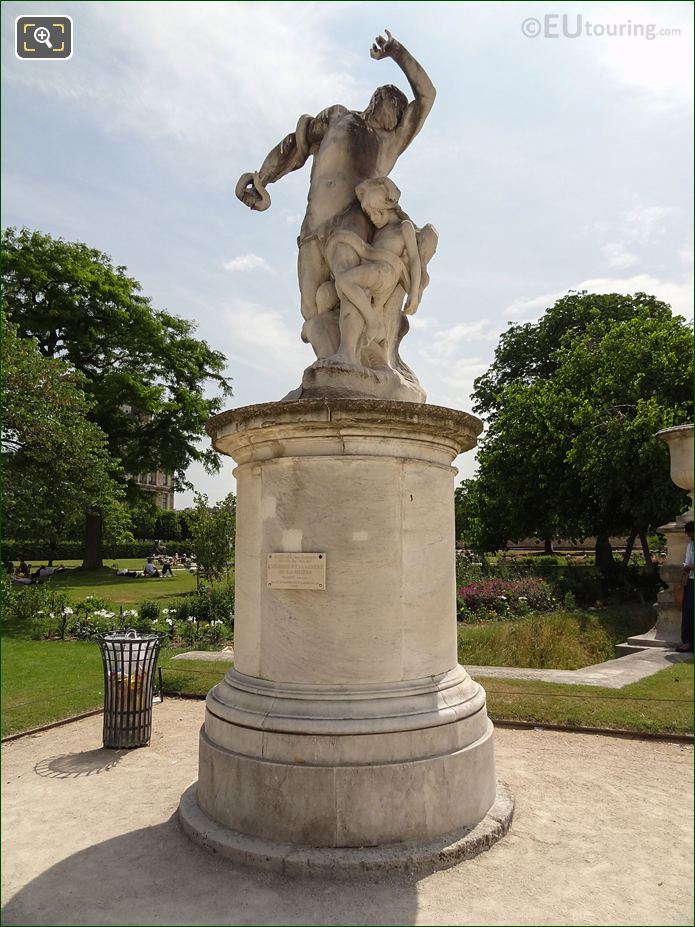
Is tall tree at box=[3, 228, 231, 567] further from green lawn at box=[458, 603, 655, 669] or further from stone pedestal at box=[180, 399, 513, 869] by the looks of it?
stone pedestal at box=[180, 399, 513, 869]

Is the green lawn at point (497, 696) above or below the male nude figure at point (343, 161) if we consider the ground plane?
below

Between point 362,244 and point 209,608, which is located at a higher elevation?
point 362,244

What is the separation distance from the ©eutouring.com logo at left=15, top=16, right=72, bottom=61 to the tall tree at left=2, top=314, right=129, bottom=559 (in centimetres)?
1152

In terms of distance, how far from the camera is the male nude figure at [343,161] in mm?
5746

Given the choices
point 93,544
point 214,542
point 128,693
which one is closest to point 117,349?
point 93,544

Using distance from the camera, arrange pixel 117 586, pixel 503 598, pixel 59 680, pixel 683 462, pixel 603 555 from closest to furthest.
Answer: pixel 683 462
pixel 59 680
pixel 503 598
pixel 603 555
pixel 117 586

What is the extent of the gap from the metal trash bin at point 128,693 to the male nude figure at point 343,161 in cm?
384

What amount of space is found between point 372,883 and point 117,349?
31774 mm

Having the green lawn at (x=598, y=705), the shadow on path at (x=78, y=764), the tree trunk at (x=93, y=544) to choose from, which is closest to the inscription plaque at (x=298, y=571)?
the shadow on path at (x=78, y=764)

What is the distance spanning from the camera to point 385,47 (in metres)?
5.79

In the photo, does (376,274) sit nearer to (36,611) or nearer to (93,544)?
(36,611)

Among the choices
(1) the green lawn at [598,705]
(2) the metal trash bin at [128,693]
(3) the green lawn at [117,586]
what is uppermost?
(2) the metal trash bin at [128,693]

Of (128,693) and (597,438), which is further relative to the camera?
(597,438)

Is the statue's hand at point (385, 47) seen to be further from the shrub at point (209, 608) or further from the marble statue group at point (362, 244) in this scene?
the shrub at point (209, 608)
